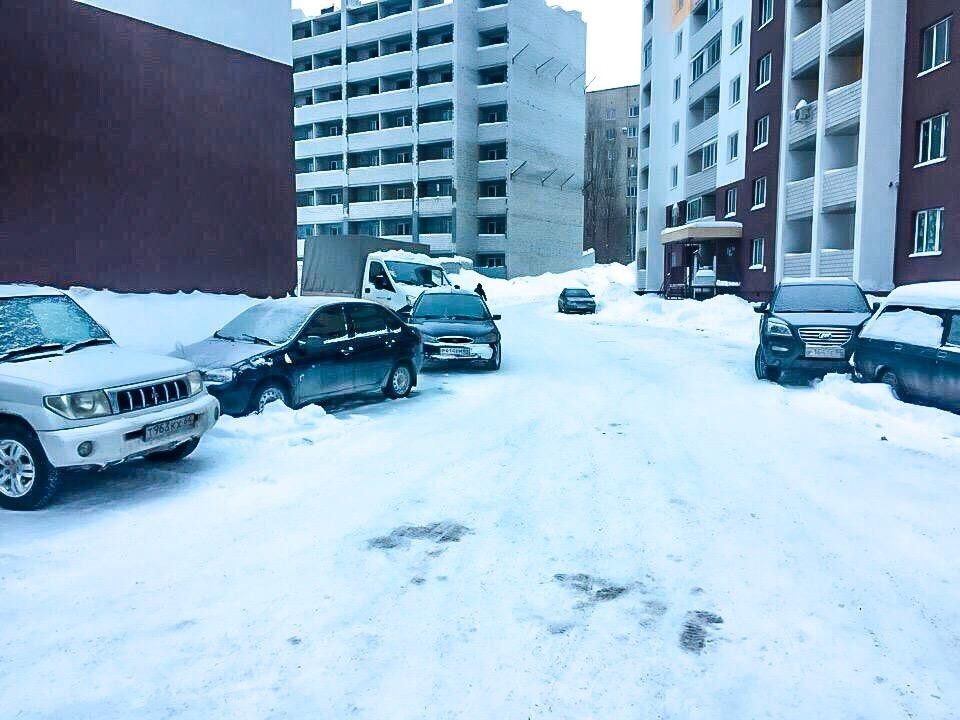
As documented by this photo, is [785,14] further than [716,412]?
Yes

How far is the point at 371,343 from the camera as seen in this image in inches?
422

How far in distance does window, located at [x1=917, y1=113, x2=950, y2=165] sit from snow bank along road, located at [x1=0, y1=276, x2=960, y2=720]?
17.1 meters

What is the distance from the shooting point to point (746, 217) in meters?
35.3

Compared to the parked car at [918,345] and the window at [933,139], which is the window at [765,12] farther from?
the parked car at [918,345]

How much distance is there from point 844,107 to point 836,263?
5422 mm

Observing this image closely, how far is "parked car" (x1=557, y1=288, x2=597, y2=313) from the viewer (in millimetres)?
37531

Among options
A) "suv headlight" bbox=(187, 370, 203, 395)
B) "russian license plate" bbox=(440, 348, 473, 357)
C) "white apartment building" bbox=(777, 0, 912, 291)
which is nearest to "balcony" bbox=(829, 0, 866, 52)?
"white apartment building" bbox=(777, 0, 912, 291)

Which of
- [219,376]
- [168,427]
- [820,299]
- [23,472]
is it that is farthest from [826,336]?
[23,472]

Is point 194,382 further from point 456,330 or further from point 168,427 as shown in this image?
point 456,330

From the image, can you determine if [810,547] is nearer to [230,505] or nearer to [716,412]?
[230,505]

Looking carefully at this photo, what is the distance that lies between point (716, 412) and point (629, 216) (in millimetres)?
85468

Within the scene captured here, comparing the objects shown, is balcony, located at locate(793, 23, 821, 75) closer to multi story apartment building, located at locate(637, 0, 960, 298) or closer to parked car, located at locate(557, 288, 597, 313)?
multi story apartment building, located at locate(637, 0, 960, 298)

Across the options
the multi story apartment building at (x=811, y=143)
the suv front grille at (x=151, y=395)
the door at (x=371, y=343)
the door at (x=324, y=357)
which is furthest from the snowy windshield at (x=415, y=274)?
the suv front grille at (x=151, y=395)

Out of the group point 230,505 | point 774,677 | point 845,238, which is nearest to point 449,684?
point 774,677
